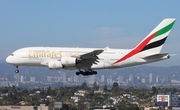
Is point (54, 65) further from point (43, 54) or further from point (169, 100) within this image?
point (169, 100)

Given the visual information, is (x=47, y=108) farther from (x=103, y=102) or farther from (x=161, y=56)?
(x=103, y=102)

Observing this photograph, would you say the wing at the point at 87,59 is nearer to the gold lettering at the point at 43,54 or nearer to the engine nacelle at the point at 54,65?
the engine nacelle at the point at 54,65

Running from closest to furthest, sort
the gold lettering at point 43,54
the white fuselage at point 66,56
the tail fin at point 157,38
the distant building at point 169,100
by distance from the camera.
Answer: the gold lettering at point 43,54
the white fuselage at point 66,56
the tail fin at point 157,38
the distant building at point 169,100

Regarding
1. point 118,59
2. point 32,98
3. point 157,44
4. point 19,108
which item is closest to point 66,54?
point 118,59

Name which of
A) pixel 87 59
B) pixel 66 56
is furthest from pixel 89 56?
pixel 66 56

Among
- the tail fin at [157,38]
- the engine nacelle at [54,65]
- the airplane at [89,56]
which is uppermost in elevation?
the tail fin at [157,38]

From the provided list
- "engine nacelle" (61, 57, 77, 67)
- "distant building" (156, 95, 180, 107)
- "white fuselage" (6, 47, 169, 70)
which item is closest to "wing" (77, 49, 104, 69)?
"white fuselage" (6, 47, 169, 70)

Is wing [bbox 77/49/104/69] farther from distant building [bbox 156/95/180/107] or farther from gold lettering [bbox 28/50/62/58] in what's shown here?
distant building [bbox 156/95/180/107]

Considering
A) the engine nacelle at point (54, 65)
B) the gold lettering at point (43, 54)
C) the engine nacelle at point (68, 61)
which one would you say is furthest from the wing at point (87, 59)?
the gold lettering at point (43, 54)
